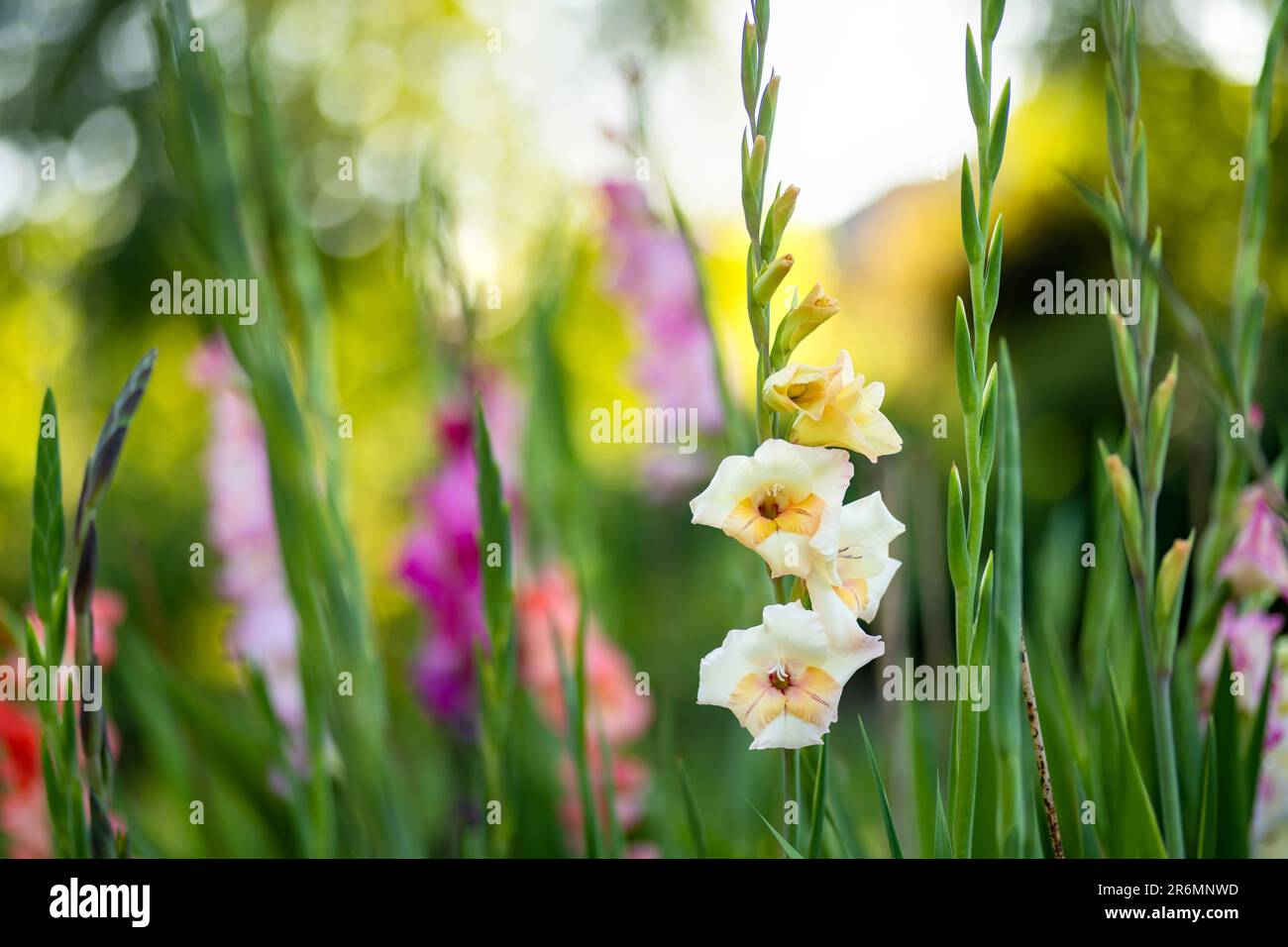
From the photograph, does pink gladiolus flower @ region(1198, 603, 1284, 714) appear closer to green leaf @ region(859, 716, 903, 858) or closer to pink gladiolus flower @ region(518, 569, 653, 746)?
green leaf @ region(859, 716, 903, 858)

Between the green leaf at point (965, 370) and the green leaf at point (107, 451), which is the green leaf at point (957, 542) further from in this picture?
the green leaf at point (107, 451)

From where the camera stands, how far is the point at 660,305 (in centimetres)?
109

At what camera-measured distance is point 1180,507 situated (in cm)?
240

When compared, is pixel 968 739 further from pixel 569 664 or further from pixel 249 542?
pixel 249 542

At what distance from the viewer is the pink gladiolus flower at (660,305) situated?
3.40 feet

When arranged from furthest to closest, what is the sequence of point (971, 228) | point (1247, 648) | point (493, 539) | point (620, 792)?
point (620, 792)
point (1247, 648)
point (493, 539)
point (971, 228)

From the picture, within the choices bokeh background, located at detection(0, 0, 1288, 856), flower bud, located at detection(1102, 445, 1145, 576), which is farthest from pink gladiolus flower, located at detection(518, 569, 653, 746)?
flower bud, located at detection(1102, 445, 1145, 576)

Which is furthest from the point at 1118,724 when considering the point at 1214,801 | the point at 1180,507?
the point at 1180,507

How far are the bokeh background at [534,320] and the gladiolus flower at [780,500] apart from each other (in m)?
0.19

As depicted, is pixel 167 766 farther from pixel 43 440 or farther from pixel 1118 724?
pixel 1118 724

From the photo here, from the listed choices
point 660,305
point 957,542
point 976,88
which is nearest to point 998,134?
point 976,88

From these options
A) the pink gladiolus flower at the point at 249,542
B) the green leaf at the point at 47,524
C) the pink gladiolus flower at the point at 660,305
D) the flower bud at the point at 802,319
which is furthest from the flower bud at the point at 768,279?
the pink gladiolus flower at the point at 249,542

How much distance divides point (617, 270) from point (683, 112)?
1339mm

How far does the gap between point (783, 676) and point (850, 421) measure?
0.31ft
